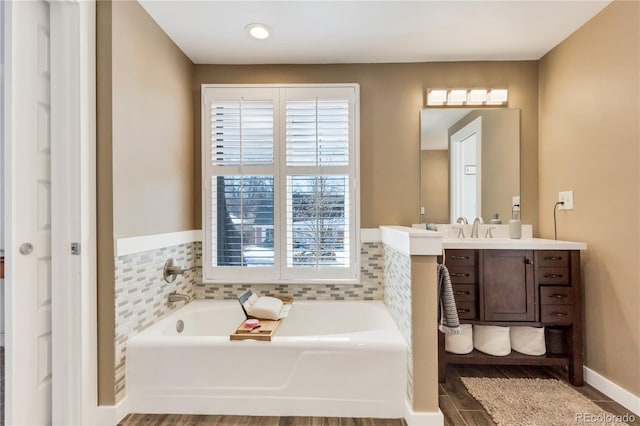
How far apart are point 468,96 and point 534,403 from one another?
7.15 feet

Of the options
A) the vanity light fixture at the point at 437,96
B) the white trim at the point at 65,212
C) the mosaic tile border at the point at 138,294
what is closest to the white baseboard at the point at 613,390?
the vanity light fixture at the point at 437,96

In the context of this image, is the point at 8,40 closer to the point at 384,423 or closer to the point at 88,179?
the point at 88,179

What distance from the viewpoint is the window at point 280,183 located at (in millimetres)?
2602

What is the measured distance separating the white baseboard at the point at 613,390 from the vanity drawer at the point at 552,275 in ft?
2.03

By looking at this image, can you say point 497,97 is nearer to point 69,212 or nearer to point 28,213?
point 69,212

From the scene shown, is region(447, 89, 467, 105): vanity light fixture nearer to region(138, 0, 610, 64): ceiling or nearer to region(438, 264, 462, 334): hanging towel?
region(138, 0, 610, 64): ceiling

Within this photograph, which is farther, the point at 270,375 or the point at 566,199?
the point at 566,199

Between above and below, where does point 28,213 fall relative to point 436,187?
below

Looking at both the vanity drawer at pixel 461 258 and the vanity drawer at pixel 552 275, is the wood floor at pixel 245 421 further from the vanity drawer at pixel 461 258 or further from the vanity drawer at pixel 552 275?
the vanity drawer at pixel 552 275

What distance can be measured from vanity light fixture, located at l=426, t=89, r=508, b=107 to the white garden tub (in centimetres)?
188

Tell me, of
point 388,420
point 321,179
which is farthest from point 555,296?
point 321,179

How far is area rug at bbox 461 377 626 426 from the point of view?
1757 millimetres

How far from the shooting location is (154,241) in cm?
207

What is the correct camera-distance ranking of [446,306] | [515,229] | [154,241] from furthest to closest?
[515,229] → [154,241] → [446,306]
